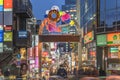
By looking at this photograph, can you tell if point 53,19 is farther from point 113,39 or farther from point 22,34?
point 113,39

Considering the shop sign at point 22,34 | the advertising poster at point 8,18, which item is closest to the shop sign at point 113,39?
the shop sign at point 22,34

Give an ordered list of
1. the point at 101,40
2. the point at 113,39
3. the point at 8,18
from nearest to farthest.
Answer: the point at 113,39 < the point at 8,18 < the point at 101,40

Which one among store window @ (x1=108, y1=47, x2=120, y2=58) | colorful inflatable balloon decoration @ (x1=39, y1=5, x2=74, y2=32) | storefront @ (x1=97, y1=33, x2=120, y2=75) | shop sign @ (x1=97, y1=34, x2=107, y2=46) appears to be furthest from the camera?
shop sign @ (x1=97, y1=34, x2=107, y2=46)

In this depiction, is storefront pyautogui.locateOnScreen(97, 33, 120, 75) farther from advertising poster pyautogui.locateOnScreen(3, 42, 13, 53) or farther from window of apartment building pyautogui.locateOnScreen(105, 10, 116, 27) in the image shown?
advertising poster pyautogui.locateOnScreen(3, 42, 13, 53)

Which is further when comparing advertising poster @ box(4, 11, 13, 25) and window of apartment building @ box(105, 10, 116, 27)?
window of apartment building @ box(105, 10, 116, 27)

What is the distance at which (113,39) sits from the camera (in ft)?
140

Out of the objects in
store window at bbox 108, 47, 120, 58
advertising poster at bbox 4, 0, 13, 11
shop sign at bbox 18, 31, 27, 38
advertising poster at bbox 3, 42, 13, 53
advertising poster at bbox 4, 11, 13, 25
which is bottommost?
store window at bbox 108, 47, 120, 58

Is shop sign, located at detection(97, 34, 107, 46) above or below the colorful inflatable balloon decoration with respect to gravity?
below

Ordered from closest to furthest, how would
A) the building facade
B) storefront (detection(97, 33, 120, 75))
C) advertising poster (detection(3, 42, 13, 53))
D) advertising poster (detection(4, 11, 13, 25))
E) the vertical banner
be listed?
1. storefront (detection(97, 33, 120, 75))
2. advertising poster (detection(3, 42, 13, 53))
3. the vertical banner
4. the building facade
5. advertising poster (detection(4, 11, 13, 25))

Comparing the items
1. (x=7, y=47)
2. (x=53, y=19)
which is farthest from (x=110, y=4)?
(x=53, y=19)

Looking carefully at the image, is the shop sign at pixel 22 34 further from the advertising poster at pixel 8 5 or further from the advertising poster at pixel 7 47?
the advertising poster at pixel 8 5

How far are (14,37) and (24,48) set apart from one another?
4.83 m

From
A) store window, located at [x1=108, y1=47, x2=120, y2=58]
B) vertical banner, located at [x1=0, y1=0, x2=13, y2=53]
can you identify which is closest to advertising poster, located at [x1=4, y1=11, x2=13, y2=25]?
vertical banner, located at [x1=0, y1=0, x2=13, y2=53]

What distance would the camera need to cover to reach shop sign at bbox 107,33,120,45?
1634 inches
